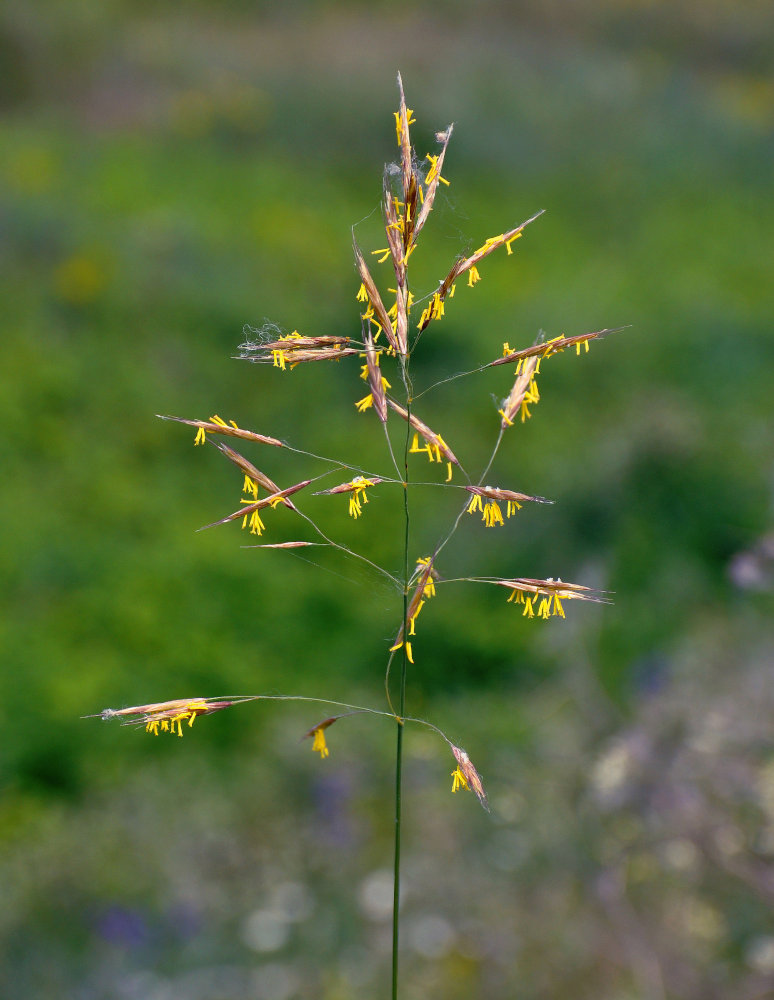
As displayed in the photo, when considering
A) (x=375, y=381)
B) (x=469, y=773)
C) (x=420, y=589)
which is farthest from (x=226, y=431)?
(x=469, y=773)

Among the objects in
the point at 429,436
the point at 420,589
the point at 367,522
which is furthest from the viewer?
the point at 367,522

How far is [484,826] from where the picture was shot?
3.60 metres

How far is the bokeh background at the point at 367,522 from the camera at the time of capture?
3164 mm

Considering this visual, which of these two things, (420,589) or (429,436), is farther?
(429,436)

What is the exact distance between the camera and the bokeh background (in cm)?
316

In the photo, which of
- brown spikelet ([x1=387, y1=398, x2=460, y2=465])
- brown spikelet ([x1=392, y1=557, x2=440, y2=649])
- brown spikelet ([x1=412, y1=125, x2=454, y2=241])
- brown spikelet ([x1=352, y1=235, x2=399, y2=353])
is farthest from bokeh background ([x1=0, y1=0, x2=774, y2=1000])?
brown spikelet ([x1=412, y1=125, x2=454, y2=241])

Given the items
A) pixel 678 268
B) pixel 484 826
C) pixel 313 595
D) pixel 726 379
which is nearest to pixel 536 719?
pixel 484 826

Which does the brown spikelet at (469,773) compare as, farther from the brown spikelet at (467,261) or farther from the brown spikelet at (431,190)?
the brown spikelet at (431,190)

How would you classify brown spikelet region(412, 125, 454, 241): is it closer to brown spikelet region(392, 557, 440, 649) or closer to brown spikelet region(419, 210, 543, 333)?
brown spikelet region(419, 210, 543, 333)

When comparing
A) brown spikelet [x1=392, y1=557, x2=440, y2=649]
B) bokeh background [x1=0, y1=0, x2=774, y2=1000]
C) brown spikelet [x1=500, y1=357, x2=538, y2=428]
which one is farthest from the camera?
bokeh background [x1=0, y1=0, x2=774, y2=1000]

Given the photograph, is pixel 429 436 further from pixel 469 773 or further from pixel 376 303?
pixel 469 773

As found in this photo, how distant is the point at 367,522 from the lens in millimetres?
6180

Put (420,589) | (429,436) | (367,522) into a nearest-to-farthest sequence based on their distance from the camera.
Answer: (420,589)
(429,436)
(367,522)

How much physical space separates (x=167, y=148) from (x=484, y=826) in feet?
28.6
